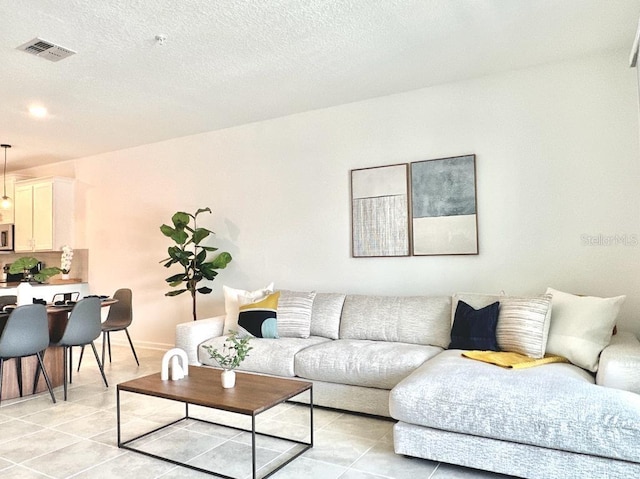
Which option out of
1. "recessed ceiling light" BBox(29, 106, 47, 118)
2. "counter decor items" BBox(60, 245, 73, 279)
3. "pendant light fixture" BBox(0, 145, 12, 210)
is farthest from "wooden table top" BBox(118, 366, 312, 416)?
"pendant light fixture" BBox(0, 145, 12, 210)

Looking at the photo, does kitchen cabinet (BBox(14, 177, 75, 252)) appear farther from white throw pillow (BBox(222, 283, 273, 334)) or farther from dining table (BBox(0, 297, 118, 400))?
white throw pillow (BBox(222, 283, 273, 334))

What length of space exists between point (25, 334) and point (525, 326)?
12.2 ft

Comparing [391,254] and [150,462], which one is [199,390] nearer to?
[150,462]

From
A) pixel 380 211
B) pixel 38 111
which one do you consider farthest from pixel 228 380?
pixel 38 111

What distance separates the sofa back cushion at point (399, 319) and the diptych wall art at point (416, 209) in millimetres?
527

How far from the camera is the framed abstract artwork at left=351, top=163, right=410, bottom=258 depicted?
4242mm

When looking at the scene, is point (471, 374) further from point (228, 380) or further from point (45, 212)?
point (45, 212)

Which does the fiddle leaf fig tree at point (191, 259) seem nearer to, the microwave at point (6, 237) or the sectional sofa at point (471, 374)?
the sectional sofa at point (471, 374)

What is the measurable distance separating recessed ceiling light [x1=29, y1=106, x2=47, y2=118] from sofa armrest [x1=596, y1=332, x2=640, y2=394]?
5.00 metres

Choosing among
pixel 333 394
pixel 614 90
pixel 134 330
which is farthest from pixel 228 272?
pixel 614 90

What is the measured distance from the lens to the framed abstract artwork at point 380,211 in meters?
4.24

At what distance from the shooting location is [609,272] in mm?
3482

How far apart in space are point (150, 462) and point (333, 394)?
132cm

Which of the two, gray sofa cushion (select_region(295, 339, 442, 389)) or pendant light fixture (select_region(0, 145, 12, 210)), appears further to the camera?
pendant light fixture (select_region(0, 145, 12, 210))
